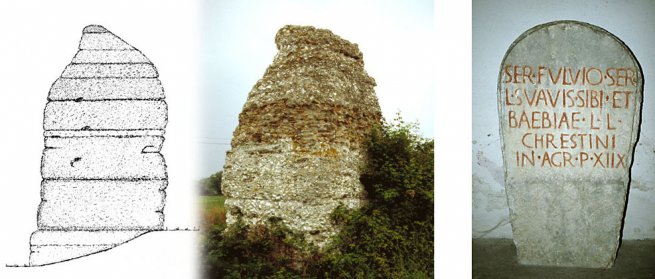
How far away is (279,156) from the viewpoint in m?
5.88

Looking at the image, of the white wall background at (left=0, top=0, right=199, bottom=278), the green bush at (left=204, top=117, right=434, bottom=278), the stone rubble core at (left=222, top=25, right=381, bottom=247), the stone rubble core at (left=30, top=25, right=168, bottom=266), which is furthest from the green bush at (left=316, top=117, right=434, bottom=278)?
the stone rubble core at (left=30, top=25, right=168, bottom=266)

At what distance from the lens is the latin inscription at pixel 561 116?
586 cm

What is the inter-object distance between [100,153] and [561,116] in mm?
4207

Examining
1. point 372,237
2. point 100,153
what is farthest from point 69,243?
point 372,237

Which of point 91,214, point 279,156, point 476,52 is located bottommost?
point 91,214

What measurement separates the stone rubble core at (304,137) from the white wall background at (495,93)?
1028 mm

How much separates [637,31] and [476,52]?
1.52 m

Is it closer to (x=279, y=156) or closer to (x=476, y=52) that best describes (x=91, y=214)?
(x=279, y=156)

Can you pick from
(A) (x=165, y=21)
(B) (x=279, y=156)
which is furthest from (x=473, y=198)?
(A) (x=165, y=21)

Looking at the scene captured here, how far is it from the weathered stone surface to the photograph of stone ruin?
90cm

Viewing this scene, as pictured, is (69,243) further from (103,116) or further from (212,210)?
(212,210)

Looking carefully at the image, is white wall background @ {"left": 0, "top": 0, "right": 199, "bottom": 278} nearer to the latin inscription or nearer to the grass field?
the grass field

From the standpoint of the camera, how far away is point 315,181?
5.86 metres

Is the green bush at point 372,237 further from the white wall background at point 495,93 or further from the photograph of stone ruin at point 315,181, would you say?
the white wall background at point 495,93
